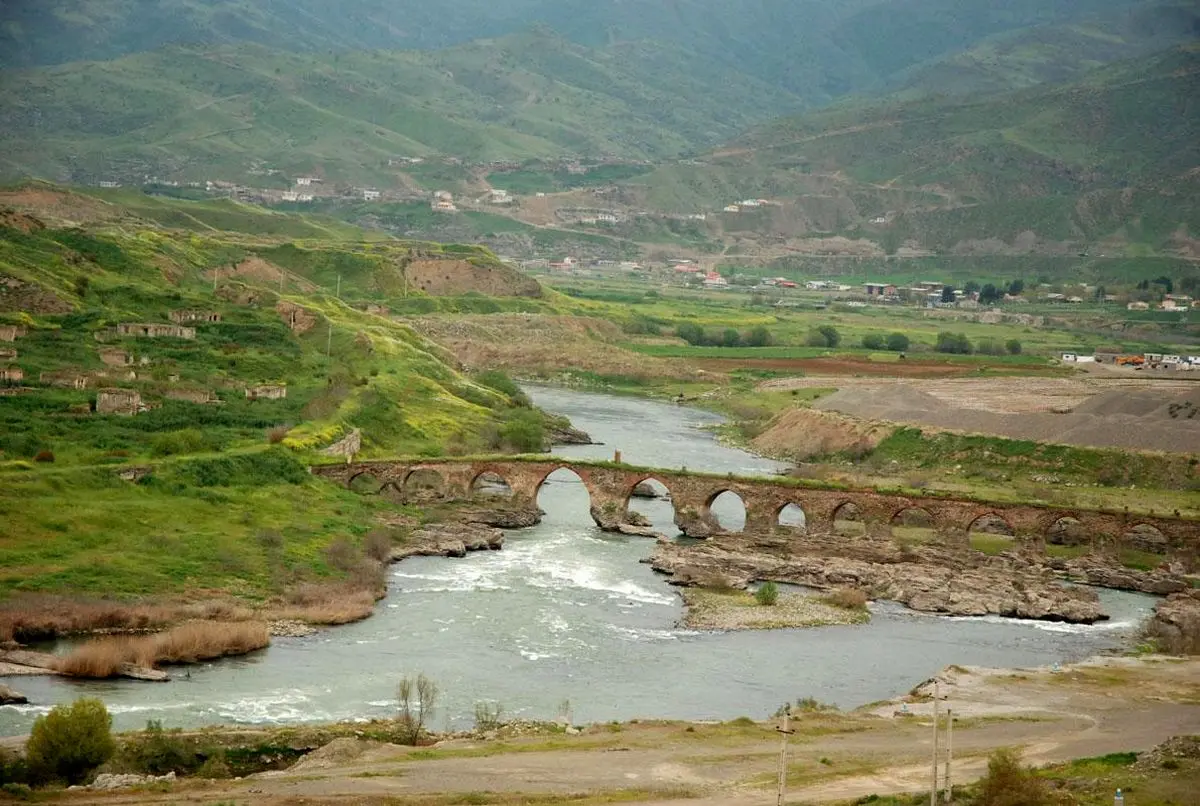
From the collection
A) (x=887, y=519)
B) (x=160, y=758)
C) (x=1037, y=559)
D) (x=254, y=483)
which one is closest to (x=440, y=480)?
(x=254, y=483)

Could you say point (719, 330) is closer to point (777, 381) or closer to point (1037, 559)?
point (777, 381)

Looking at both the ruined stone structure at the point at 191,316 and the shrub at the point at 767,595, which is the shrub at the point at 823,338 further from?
the shrub at the point at 767,595

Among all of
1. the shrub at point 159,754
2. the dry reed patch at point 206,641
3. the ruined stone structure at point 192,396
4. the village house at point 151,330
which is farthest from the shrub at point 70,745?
the village house at point 151,330

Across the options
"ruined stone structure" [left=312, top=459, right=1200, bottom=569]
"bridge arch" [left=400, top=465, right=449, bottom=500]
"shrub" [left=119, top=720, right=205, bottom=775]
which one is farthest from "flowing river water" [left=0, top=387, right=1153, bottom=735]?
"bridge arch" [left=400, top=465, right=449, bottom=500]

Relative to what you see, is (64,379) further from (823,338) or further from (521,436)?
(823,338)

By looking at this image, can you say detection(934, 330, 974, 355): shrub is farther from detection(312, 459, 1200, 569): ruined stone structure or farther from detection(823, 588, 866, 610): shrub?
detection(823, 588, 866, 610): shrub

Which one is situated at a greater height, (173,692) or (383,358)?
(383,358)

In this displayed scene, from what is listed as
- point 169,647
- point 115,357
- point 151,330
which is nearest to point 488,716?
point 169,647
